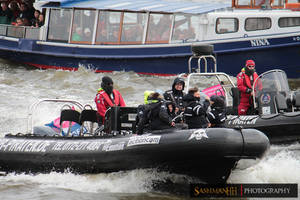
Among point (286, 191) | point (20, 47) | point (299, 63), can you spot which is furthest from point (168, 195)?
point (20, 47)

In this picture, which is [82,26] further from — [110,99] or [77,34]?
[110,99]

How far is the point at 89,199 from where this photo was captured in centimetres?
806

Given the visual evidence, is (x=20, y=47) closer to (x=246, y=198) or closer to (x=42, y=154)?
(x=42, y=154)

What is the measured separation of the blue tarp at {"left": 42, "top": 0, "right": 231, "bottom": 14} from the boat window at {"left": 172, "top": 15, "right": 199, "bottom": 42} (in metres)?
0.22

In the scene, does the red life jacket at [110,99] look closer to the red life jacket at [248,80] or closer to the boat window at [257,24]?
the red life jacket at [248,80]

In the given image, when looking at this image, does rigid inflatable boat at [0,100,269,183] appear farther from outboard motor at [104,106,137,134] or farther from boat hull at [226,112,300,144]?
boat hull at [226,112,300,144]

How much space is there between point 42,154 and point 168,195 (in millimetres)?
1801

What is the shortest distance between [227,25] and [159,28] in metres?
1.80

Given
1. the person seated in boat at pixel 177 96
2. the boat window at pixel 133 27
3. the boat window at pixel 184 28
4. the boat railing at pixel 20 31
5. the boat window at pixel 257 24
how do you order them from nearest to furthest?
the person seated in boat at pixel 177 96
the boat window at pixel 257 24
the boat window at pixel 184 28
the boat window at pixel 133 27
the boat railing at pixel 20 31

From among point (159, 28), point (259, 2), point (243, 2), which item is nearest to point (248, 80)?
point (159, 28)

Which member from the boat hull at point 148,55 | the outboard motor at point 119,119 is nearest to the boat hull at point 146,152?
the outboard motor at point 119,119

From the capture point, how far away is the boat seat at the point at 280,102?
10.5m

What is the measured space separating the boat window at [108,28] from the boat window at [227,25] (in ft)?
8.71

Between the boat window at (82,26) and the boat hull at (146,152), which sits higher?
the boat window at (82,26)
